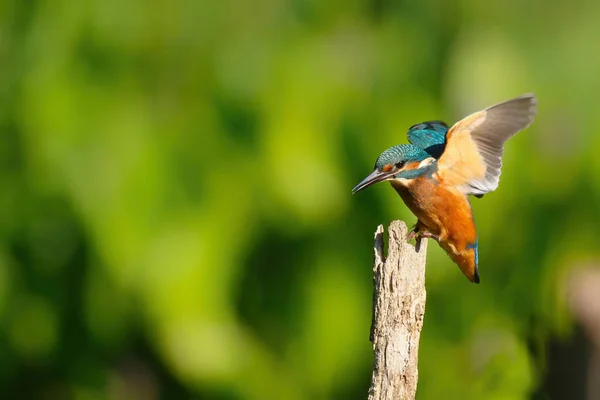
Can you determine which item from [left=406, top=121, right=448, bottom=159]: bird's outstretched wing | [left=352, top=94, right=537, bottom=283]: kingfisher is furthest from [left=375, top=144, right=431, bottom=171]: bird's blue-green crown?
[left=406, top=121, right=448, bottom=159]: bird's outstretched wing

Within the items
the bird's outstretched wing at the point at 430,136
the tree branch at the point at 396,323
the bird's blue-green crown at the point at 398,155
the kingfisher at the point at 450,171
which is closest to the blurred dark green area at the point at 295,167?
the bird's outstretched wing at the point at 430,136

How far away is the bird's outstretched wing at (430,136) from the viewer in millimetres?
3025

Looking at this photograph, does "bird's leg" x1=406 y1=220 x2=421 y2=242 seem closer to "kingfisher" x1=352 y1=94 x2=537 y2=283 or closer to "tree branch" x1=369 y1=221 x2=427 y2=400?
"kingfisher" x1=352 y1=94 x2=537 y2=283

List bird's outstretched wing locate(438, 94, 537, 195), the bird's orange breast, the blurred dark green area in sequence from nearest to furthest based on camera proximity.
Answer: bird's outstretched wing locate(438, 94, 537, 195) < the bird's orange breast < the blurred dark green area

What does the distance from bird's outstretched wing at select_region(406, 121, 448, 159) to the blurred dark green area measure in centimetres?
22

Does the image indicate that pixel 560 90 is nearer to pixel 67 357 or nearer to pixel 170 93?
pixel 170 93

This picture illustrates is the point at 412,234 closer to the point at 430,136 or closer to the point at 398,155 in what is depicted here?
the point at 398,155

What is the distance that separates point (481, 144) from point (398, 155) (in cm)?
27

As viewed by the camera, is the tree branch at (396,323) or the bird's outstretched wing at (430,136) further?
the bird's outstretched wing at (430,136)

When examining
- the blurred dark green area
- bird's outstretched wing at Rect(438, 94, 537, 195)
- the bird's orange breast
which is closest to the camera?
bird's outstretched wing at Rect(438, 94, 537, 195)

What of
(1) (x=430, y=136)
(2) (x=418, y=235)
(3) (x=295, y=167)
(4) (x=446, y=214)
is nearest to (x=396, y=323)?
(2) (x=418, y=235)

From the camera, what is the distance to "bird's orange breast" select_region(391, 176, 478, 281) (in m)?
2.96

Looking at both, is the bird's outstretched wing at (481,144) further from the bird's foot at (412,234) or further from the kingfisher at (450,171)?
the bird's foot at (412,234)

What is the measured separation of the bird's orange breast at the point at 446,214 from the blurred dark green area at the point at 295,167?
1.16 feet
